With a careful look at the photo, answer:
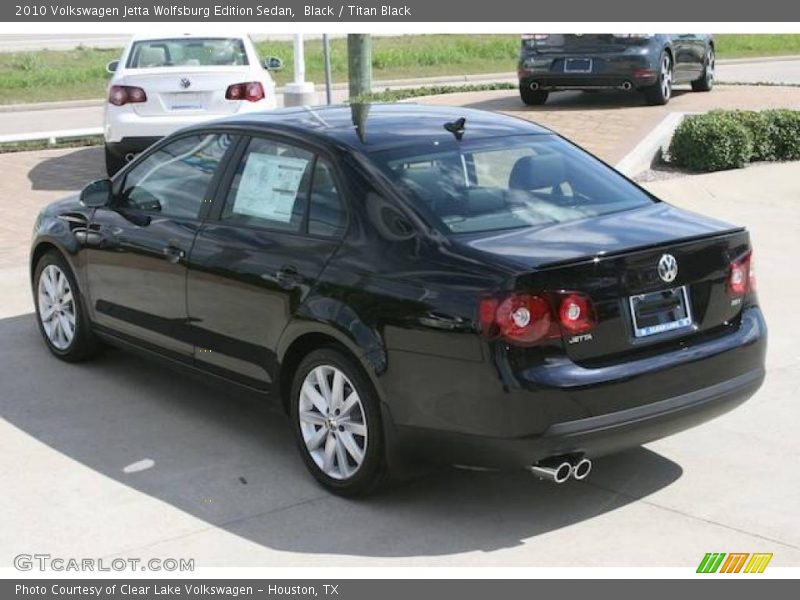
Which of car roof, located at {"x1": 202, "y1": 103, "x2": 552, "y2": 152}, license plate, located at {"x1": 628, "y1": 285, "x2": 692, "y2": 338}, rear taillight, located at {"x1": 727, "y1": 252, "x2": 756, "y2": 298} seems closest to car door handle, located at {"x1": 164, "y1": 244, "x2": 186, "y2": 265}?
car roof, located at {"x1": 202, "y1": 103, "x2": 552, "y2": 152}

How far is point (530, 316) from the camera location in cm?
486

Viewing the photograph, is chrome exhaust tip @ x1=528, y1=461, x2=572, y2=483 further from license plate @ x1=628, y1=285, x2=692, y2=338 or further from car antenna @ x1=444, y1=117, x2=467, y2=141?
car antenna @ x1=444, y1=117, x2=467, y2=141

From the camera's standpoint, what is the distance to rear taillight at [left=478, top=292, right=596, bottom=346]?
484cm

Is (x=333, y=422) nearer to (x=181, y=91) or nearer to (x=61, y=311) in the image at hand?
(x=61, y=311)

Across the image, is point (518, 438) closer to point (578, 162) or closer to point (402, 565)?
point (402, 565)

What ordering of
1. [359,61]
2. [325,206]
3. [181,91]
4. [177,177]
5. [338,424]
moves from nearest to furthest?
[338,424] < [325,206] < [177,177] < [181,91] < [359,61]

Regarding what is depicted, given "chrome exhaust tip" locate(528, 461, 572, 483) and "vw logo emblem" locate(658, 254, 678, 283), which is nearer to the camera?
"chrome exhaust tip" locate(528, 461, 572, 483)

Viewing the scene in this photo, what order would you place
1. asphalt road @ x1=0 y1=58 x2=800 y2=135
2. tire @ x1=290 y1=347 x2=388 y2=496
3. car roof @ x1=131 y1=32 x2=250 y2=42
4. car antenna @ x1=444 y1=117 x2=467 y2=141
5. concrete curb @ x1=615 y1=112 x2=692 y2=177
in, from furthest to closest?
1. asphalt road @ x1=0 y1=58 x2=800 y2=135
2. car roof @ x1=131 y1=32 x2=250 y2=42
3. concrete curb @ x1=615 y1=112 x2=692 y2=177
4. car antenna @ x1=444 y1=117 x2=467 y2=141
5. tire @ x1=290 y1=347 x2=388 y2=496

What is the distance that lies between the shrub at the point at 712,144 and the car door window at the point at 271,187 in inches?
334

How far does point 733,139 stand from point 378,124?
8.45m

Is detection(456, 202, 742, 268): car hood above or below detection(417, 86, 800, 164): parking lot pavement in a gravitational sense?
above

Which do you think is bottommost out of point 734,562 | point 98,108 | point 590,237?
point 734,562

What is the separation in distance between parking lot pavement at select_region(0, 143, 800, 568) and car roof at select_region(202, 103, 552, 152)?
128cm

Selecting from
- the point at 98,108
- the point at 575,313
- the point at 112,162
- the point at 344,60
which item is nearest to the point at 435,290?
the point at 575,313
